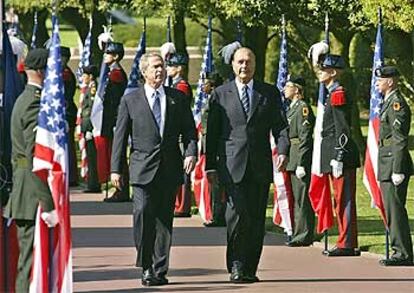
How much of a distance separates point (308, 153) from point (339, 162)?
3.40ft

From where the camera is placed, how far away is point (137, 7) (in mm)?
27359

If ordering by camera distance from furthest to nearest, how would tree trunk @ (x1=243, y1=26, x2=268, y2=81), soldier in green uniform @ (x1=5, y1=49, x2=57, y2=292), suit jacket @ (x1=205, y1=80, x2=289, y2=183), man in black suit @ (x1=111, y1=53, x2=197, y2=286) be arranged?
tree trunk @ (x1=243, y1=26, x2=268, y2=81) → suit jacket @ (x1=205, y1=80, x2=289, y2=183) → man in black suit @ (x1=111, y1=53, x2=197, y2=286) → soldier in green uniform @ (x1=5, y1=49, x2=57, y2=292)

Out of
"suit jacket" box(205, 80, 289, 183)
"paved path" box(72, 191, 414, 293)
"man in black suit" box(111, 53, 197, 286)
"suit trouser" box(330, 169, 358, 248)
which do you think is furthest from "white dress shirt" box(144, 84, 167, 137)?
"suit trouser" box(330, 169, 358, 248)

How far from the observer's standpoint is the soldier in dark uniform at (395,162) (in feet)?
50.1

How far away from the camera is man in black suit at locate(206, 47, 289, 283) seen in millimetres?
14219

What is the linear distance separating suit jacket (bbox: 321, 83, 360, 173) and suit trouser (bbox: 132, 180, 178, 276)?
259 centimetres

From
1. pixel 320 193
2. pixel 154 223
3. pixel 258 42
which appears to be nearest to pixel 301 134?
pixel 320 193

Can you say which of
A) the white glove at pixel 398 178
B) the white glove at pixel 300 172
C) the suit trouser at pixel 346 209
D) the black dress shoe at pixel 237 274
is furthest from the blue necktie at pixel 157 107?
the white glove at pixel 300 172

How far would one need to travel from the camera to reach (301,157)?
17.2m

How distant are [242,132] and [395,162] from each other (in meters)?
1.84

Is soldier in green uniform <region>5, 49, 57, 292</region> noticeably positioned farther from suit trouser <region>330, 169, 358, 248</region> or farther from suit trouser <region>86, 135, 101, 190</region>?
suit trouser <region>86, 135, 101, 190</region>

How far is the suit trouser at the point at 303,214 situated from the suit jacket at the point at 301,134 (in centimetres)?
19

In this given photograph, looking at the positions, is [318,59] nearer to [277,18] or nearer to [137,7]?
[277,18]

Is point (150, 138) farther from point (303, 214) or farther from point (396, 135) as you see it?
point (303, 214)
